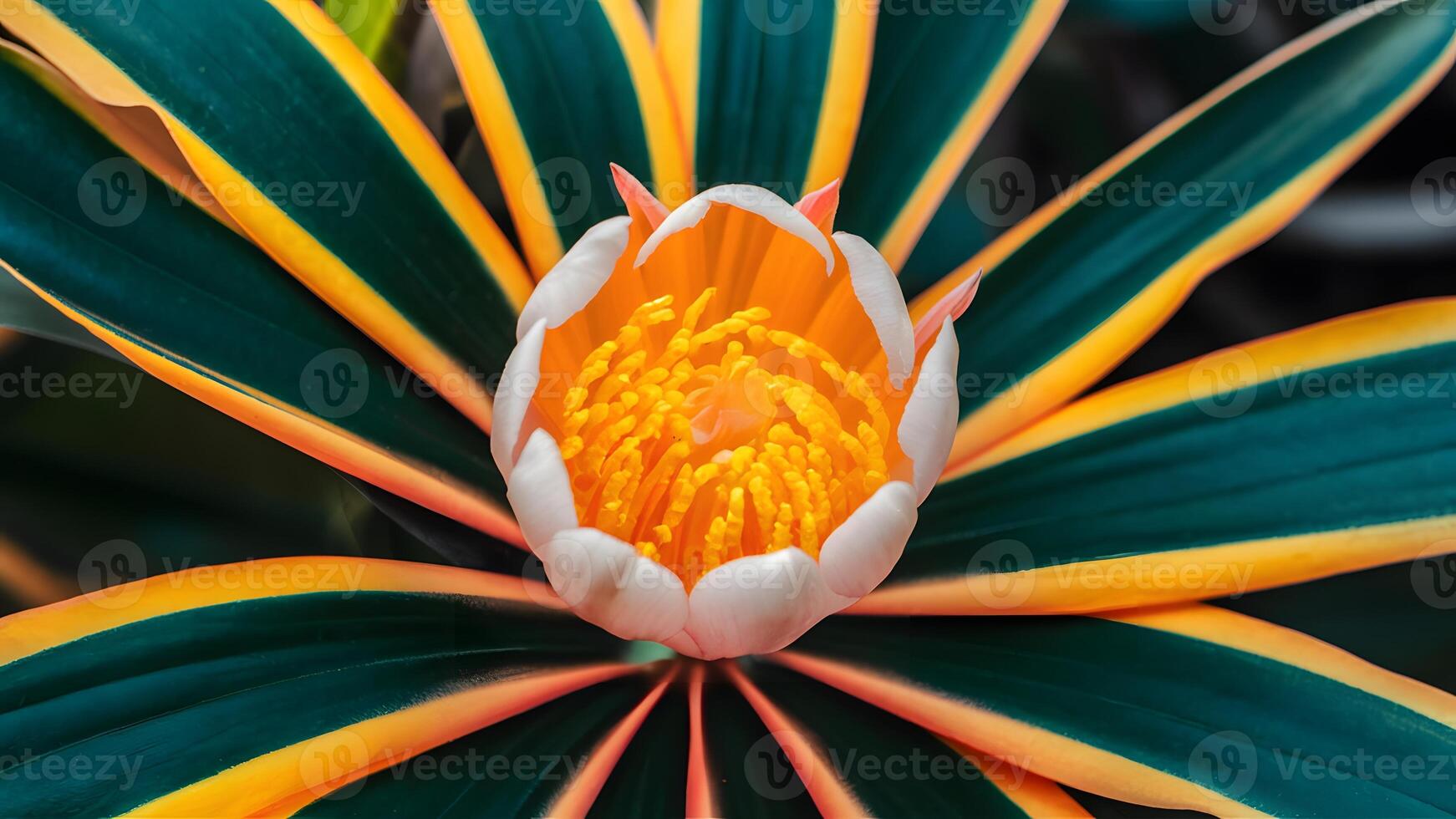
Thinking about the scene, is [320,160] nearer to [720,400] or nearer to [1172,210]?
[720,400]

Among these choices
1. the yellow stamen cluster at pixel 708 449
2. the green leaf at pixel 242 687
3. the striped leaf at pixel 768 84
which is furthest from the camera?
the striped leaf at pixel 768 84

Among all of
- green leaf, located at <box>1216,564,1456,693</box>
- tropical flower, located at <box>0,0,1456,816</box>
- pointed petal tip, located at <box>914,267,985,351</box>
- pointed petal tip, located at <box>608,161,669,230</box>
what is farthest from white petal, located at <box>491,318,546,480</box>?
green leaf, located at <box>1216,564,1456,693</box>

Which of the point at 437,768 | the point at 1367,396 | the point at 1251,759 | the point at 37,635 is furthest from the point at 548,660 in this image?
the point at 1367,396

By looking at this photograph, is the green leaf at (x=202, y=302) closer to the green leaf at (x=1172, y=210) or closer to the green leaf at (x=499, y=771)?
the green leaf at (x=499, y=771)

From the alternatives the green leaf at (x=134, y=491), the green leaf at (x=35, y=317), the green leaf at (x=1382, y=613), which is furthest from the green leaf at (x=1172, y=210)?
the green leaf at (x=35, y=317)

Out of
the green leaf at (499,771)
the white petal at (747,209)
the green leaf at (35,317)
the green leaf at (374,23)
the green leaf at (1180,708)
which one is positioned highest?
the green leaf at (374,23)

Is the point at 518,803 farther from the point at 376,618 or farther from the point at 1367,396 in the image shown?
the point at 1367,396

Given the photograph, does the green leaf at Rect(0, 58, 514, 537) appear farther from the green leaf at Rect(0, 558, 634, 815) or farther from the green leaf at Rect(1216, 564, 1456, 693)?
the green leaf at Rect(1216, 564, 1456, 693)
